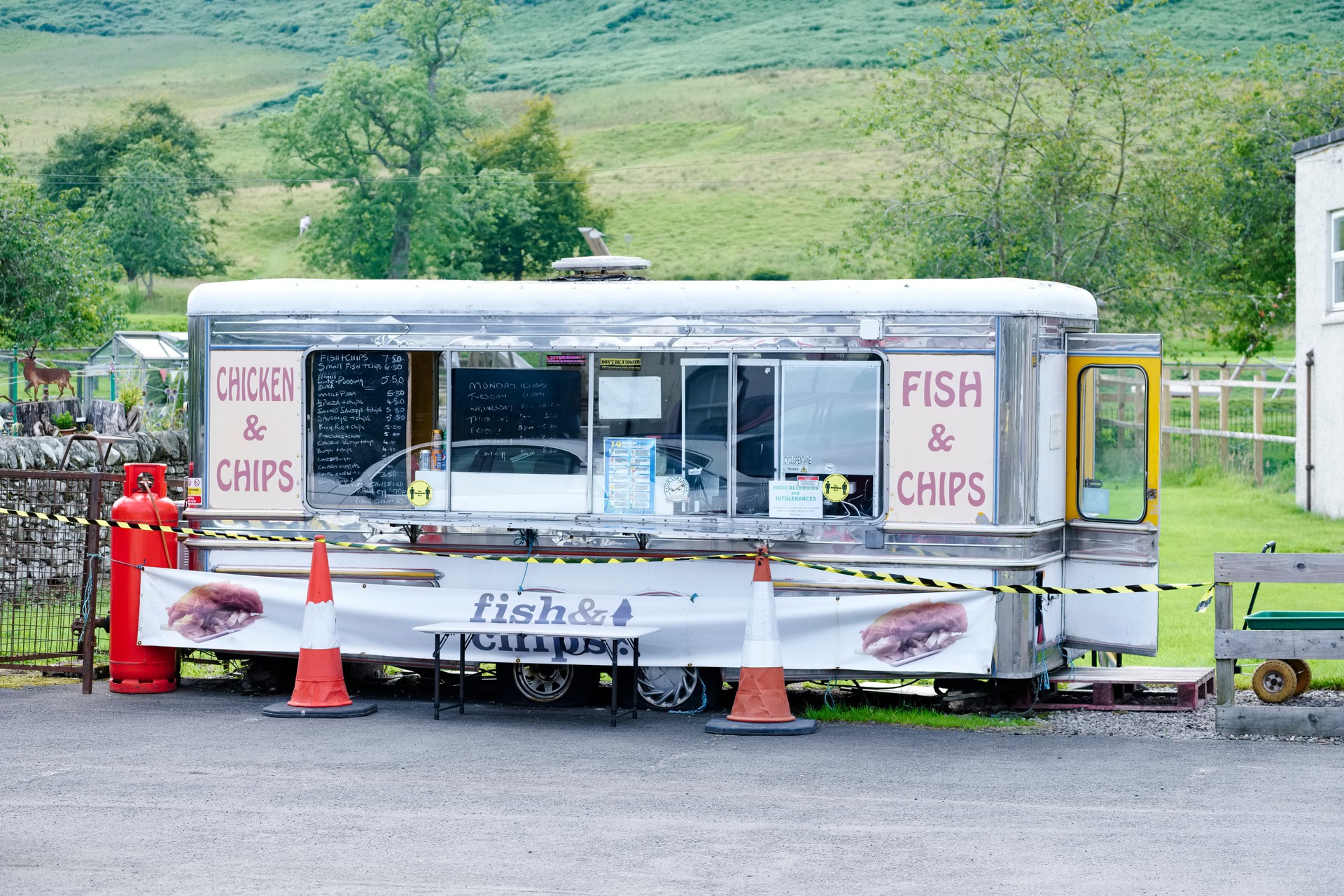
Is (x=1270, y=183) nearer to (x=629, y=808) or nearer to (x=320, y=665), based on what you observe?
(x=320, y=665)

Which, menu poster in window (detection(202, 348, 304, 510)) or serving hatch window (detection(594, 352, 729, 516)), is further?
menu poster in window (detection(202, 348, 304, 510))

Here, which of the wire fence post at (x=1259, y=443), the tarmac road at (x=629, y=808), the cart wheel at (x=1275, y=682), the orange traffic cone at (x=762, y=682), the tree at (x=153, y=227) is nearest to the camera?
the tarmac road at (x=629, y=808)

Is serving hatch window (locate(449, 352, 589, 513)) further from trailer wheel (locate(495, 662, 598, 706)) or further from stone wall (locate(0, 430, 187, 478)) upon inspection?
Answer: stone wall (locate(0, 430, 187, 478))

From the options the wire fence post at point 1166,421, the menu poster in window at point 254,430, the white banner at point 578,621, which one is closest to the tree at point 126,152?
the wire fence post at point 1166,421

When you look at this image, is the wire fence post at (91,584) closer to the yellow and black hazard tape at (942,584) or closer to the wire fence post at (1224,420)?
the yellow and black hazard tape at (942,584)

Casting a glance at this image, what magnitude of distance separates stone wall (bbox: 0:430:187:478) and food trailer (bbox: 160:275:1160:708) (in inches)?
259

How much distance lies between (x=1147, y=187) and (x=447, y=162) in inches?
1892

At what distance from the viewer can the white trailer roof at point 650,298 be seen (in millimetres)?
9531

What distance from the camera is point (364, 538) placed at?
10.3 m

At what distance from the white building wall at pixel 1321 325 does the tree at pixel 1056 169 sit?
277 centimetres

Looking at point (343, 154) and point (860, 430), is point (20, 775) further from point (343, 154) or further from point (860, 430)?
point (343, 154)

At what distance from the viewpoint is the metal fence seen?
10.6m

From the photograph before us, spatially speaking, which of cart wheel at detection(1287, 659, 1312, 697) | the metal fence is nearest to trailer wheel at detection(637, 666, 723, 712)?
cart wheel at detection(1287, 659, 1312, 697)

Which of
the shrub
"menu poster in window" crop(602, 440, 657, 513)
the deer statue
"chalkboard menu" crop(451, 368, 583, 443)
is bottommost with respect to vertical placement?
"menu poster in window" crop(602, 440, 657, 513)
